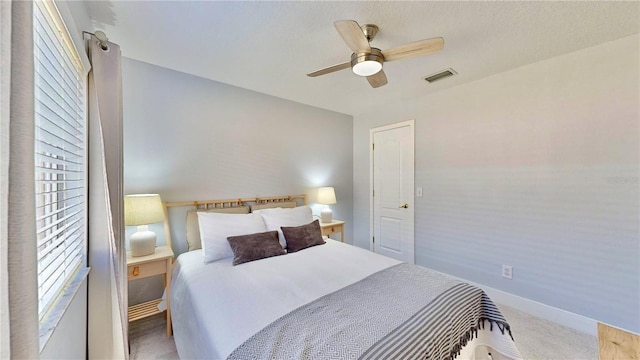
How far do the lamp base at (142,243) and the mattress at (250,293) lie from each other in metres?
0.26

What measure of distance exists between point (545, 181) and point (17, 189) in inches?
130

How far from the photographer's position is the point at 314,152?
3748 millimetres

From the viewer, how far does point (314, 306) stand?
1376 millimetres

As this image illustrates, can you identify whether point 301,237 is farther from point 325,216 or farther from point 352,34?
point 352,34

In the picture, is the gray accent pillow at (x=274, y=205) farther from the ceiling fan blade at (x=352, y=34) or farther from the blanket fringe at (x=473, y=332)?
the blanket fringe at (x=473, y=332)

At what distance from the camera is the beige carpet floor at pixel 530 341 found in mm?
1874

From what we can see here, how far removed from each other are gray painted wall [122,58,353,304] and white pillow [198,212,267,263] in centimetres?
52

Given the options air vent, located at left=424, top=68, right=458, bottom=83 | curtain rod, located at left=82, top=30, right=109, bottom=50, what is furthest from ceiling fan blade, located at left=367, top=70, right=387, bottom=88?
curtain rod, located at left=82, top=30, right=109, bottom=50

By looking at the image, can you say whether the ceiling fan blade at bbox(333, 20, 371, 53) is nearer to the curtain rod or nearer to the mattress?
the curtain rod

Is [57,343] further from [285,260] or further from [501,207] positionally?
[501,207]

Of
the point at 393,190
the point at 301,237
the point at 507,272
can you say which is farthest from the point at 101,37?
the point at 507,272

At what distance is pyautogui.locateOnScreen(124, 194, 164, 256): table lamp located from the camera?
204 cm

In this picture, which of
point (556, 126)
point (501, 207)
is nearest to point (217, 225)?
point (501, 207)

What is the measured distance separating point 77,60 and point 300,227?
2.03 meters
